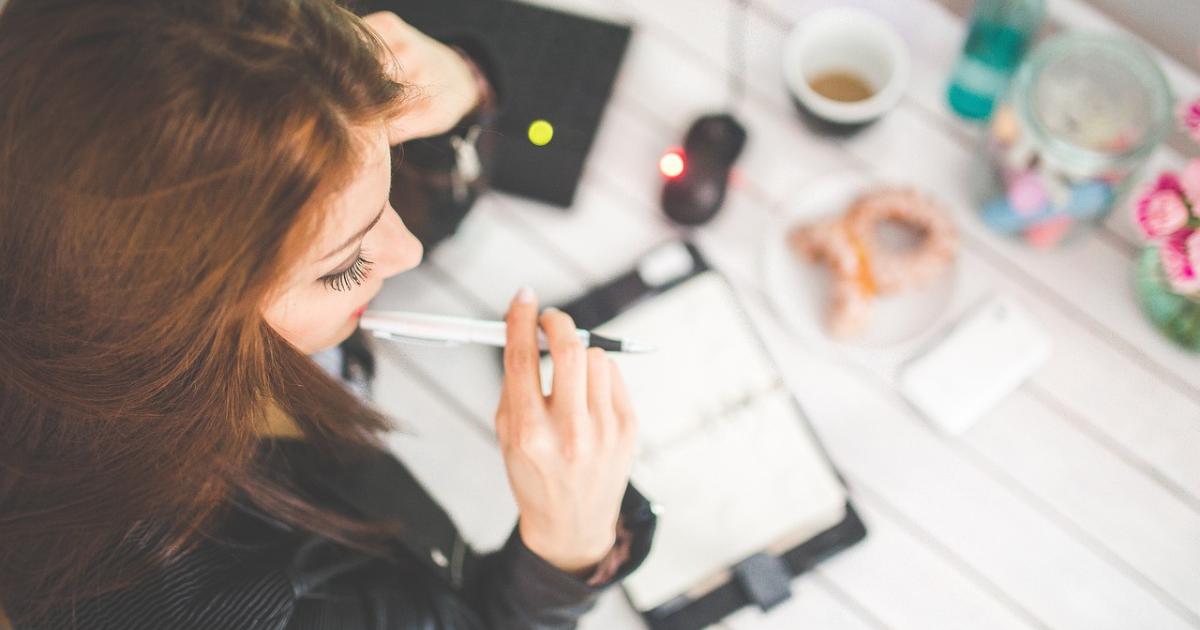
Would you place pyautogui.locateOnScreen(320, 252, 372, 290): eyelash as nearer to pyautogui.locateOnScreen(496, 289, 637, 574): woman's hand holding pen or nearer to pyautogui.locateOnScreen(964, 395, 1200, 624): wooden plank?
pyautogui.locateOnScreen(496, 289, 637, 574): woman's hand holding pen

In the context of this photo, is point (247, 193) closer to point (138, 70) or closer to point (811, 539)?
point (138, 70)

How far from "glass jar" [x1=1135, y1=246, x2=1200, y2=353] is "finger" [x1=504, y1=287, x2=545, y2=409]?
59 cm

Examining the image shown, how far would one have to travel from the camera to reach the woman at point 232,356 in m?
0.39

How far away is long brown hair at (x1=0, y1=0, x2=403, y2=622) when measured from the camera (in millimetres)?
385

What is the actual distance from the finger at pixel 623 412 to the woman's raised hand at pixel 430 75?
0.93ft

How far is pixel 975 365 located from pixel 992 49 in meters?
0.32

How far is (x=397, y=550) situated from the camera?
731 mm

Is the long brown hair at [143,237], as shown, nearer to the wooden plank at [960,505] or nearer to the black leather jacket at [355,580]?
the black leather jacket at [355,580]

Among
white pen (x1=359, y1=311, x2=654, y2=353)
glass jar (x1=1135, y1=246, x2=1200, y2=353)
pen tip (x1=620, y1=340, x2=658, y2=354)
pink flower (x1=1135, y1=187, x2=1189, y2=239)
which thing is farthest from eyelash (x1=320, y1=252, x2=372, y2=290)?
glass jar (x1=1135, y1=246, x2=1200, y2=353)

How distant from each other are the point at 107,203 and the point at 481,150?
466 millimetres

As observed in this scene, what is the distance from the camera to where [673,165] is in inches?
32.3

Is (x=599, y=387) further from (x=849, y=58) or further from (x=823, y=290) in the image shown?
(x=849, y=58)

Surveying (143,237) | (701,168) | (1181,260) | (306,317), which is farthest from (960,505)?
(143,237)

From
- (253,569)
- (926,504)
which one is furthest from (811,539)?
(253,569)
